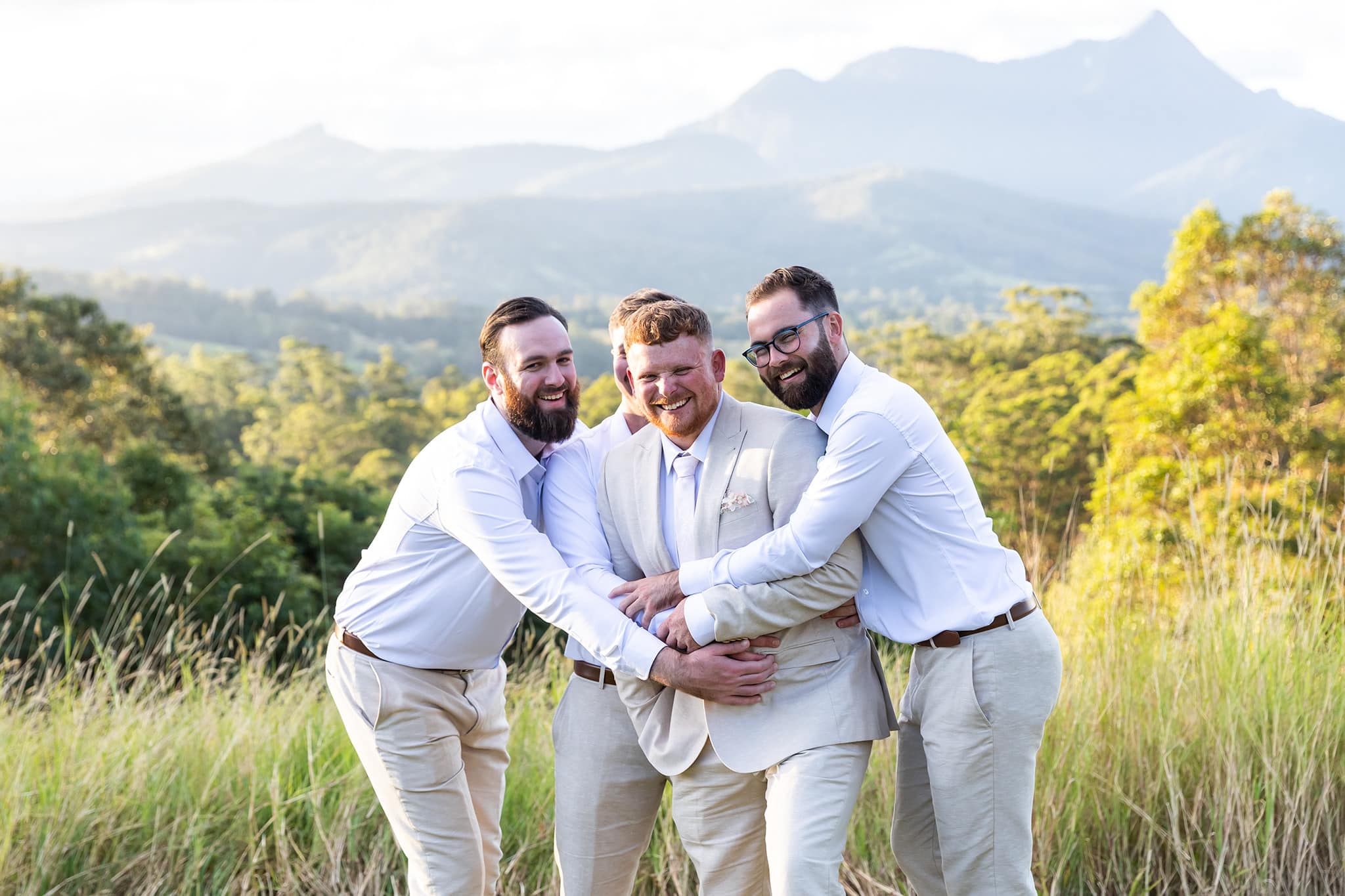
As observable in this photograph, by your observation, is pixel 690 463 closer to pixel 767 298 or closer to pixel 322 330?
pixel 767 298

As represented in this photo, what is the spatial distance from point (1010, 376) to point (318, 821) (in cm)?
2488

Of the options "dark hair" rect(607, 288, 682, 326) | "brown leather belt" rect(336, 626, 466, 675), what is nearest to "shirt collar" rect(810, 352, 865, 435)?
"dark hair" rect(607, 288, 682, 326)

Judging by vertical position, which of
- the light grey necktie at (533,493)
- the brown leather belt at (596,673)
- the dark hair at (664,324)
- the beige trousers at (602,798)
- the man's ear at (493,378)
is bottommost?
the beige trousers at (602,798)

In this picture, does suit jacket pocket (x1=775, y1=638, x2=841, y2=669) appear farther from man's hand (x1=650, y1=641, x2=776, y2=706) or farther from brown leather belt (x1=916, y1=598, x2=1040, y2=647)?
brown leather belt (x1=916, y1=598, x2=1040, y2=647)

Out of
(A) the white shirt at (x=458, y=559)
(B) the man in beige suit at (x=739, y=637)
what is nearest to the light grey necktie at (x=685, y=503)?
(B) the man in beige suit at (x=739, y=637)

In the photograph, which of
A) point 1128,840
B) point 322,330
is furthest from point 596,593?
point 322,330

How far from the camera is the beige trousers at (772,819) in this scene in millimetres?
2699

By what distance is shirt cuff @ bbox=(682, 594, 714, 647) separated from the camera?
2836mm

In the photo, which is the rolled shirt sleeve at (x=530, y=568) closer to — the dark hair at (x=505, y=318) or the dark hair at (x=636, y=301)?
the dark hair at (x=505, y=318)

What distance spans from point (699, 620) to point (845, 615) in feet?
1.28

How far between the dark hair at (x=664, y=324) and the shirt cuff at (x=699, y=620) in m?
0.68

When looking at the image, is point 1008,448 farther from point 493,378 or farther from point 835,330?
point 493,378

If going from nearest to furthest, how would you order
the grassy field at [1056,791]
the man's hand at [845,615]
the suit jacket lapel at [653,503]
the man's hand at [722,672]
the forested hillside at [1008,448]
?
the man's hand at [722,672] → the man's hand at [845,615] → the suit jacket lapel at [653,503] → the grassy field at [1056,791] → the forested hillside at [1008,448]

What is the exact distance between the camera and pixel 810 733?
2793mm
